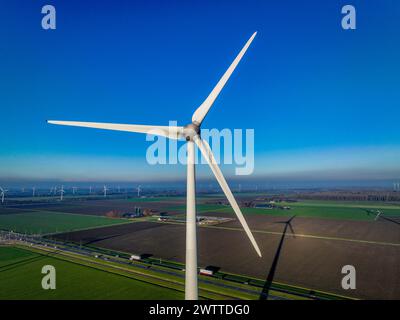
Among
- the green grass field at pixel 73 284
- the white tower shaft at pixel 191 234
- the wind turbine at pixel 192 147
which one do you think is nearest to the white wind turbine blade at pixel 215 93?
the wind turbine at pixel 192 147

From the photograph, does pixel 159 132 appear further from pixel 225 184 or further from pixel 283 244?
pixel 283 244

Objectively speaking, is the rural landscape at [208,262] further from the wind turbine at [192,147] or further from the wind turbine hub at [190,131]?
the wind turbine hub at [190,131]

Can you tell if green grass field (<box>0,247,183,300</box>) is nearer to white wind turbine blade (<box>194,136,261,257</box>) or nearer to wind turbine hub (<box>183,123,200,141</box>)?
white wind turbine blade (<box>194,136,261,257</box>)

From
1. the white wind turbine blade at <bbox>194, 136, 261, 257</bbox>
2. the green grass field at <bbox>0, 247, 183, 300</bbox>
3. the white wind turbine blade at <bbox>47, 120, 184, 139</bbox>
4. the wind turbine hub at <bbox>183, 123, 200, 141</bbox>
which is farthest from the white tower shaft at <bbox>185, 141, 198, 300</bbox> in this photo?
the green grass field at <bbox>0, 247, 183, 300</bbox>

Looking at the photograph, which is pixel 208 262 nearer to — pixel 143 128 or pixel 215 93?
pixel 143 128
